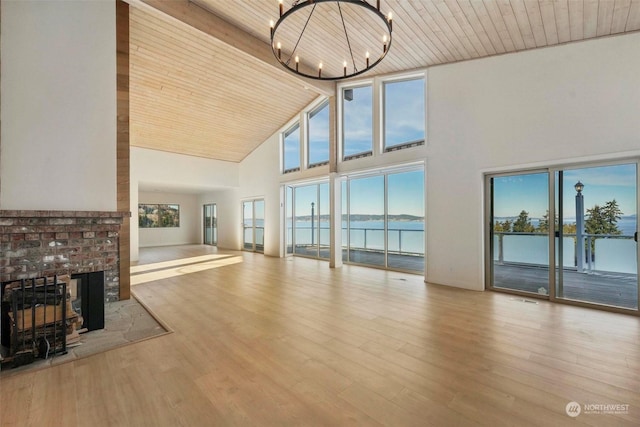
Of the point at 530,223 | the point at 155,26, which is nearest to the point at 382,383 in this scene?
the point at 530,223

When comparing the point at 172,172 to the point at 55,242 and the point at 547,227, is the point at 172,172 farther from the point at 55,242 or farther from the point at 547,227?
the point at 547,227

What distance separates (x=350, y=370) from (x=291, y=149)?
24.7ft

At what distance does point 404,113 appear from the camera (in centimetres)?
603

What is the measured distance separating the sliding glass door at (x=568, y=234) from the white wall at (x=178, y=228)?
1245 cm

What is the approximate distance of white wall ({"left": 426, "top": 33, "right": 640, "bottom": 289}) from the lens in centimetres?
359

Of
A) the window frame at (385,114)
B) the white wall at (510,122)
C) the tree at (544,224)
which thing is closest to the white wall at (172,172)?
the window frame at (385,114)

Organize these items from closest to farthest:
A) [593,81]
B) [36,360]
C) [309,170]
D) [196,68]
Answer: [36,360], [593,81], [196,68], [309,170]

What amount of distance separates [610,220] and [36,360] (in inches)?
272

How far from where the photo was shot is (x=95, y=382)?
2172mm

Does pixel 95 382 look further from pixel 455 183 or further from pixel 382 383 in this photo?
pixel 455 183

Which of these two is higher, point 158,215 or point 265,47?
point 265,47

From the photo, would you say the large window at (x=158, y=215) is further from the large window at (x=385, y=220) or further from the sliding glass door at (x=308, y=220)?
the large window at (x=385, y=220)

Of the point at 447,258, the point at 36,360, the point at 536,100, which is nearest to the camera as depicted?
the point at 36,360

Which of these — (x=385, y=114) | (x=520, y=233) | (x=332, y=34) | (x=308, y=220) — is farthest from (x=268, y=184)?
(x=520, y=233)
